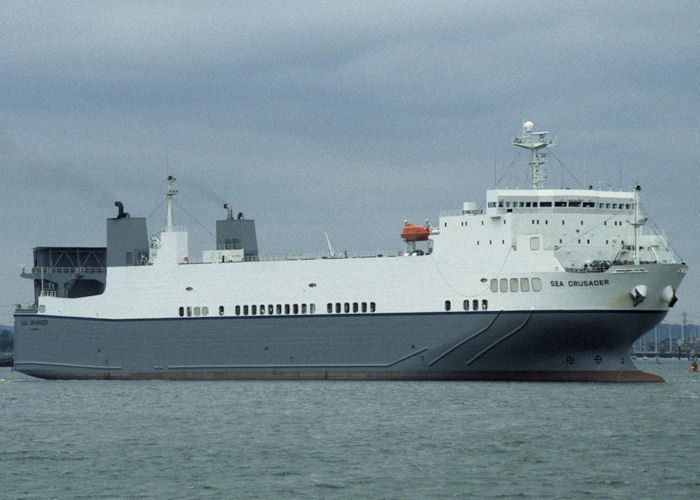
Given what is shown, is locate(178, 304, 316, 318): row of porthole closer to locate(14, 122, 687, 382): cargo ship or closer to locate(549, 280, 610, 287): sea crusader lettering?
locate(14, 122, 687, 382): cargo ship

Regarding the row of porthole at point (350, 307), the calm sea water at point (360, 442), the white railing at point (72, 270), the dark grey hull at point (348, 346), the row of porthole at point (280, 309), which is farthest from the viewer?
the white railing at point (72, 270)

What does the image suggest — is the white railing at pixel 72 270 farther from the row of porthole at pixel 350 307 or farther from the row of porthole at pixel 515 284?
the row of porthole at pixel 515 284

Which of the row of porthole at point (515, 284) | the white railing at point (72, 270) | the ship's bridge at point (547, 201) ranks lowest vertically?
the row of porthole at point (515, 284)

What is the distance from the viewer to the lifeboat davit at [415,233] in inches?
2128

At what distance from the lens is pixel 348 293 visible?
54.1 metres

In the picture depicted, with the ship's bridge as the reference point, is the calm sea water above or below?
below

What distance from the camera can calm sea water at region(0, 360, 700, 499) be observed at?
29.0m

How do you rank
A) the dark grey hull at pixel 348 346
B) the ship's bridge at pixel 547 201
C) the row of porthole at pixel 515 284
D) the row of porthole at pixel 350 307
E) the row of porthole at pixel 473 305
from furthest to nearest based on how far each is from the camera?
1. the row of porthole at pixel 350 307
2. the ship's bridge at pixel 547 201
3. the row of porthole at pixel 473 305
4. the dark grey hull at pixel 348 346
5. the row of porthole at pixel 515 284

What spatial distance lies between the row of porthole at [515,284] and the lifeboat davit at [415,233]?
463 centimetres

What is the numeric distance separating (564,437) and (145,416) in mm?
14791

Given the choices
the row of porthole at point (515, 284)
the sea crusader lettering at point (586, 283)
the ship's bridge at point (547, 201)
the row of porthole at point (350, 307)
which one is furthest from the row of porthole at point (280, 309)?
the sea crusader lettering at point (586, 283)

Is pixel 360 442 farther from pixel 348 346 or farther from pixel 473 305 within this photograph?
pixel 348 346

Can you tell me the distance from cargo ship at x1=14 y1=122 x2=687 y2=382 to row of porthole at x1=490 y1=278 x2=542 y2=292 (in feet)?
0.20

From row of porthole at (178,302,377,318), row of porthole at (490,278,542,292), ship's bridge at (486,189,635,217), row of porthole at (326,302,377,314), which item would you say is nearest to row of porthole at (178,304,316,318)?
row of porthole at (178,302,377,318)
